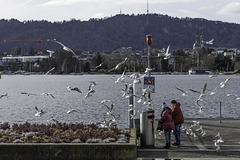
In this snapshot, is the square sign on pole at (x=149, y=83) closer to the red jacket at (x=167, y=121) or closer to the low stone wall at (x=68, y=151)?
the red jacket at (x=167, y=121)

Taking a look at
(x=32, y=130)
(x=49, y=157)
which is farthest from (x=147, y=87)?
(x=49, y=157)

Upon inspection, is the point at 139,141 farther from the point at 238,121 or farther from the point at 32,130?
the point at 238,121

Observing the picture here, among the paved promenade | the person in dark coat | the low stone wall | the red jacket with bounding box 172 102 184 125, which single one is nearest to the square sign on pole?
the paved promenade

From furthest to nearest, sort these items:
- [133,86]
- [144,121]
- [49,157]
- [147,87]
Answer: [147,87] → [133,86] → [144,121] → [49,157]

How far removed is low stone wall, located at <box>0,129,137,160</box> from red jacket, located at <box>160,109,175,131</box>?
2715 mm

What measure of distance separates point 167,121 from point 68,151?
4.21 meters

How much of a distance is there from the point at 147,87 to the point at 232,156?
21.5ft

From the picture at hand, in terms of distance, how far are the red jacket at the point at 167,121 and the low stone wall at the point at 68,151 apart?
2.71 m

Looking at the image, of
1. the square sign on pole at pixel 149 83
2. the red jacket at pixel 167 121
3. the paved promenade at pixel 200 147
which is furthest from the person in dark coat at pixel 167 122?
the square sign on pole at pixel 149 83

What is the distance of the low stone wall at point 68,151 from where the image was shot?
13.4 meters

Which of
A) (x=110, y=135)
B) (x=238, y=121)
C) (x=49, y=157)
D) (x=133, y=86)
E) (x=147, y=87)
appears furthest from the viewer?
(x=238, y=121)

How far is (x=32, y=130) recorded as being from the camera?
15.9 m

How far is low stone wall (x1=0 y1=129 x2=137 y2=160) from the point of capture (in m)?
13.4

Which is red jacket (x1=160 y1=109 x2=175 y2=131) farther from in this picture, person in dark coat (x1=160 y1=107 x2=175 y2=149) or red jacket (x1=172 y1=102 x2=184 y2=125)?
red jacket (x1=172 y1=102 x2=184 y2=125)
